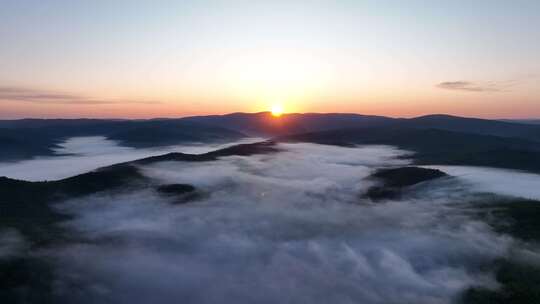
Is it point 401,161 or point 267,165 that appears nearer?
point 267,165

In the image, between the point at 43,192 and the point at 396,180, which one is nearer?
the point at 43,192

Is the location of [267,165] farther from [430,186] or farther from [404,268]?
[404,268]

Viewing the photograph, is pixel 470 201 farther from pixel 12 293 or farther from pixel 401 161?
pixel 401 161

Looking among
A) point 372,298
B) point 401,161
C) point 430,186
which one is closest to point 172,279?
point 372,298

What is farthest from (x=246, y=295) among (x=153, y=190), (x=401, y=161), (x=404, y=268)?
(x=401, y=161)

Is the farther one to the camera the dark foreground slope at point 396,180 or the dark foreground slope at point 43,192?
the dark foreground slope at point 396,180

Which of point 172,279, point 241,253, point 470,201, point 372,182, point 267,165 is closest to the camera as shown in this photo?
point 172,279

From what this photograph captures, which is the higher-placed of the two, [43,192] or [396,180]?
[396,180]

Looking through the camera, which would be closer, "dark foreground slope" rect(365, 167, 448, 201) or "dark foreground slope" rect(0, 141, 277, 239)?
"dark foreground slope" rect(0, 141, 277, 239)

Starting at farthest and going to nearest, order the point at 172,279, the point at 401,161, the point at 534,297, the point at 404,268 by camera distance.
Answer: the point at 401,161
the point at 404,268
the point at 172,279
the point at 534,297
